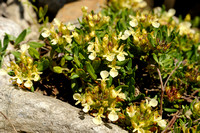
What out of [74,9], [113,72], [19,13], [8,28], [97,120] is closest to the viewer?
[97,120]

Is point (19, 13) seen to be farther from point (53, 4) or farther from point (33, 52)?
point (33, 52)

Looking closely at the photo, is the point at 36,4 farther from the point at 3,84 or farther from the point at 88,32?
the point at 3,84

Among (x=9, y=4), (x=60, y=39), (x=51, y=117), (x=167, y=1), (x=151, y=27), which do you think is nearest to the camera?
(x=51, y=117)

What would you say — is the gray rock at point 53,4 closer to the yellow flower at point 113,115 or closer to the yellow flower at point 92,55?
the yellow flower at point 92,55

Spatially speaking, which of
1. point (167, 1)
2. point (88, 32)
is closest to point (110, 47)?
point (88, 32)

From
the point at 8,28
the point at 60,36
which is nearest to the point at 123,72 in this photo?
the point at 60,36

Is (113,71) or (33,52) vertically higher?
(33,52)
